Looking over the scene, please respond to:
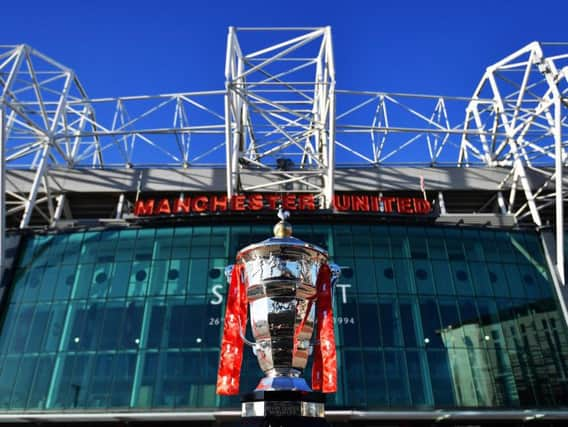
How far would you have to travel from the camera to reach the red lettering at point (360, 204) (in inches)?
1147

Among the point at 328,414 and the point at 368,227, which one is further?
the point at 368,227

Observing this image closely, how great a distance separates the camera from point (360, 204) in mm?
29391

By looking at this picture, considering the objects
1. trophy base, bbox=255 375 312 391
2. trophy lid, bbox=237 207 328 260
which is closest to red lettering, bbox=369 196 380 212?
trophy lid, bbox=237 207 328 260

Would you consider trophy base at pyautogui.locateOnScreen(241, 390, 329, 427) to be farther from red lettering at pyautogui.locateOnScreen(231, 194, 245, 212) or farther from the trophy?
red lettering at pyautogui.locateOnScreen(231, 194, 245, 212)

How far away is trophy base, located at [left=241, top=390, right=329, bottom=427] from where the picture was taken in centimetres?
527

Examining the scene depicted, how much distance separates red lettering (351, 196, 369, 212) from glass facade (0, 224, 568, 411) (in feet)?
4.86

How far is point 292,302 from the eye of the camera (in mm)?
6137

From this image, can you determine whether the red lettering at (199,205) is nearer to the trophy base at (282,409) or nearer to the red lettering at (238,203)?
the red lettering at (238,203)

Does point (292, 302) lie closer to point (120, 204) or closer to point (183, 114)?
point (120, 204)

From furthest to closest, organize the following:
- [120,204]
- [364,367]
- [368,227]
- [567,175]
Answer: [567,175] → [120,204] → [368,227] → [364,367]

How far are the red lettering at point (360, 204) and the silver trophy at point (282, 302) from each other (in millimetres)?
23046

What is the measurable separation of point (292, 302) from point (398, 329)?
20.3 metres

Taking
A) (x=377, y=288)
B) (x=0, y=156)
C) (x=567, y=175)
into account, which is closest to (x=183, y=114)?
(x=0, y=156)

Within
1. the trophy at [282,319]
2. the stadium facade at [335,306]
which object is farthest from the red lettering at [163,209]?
the trophy at [282,319]
